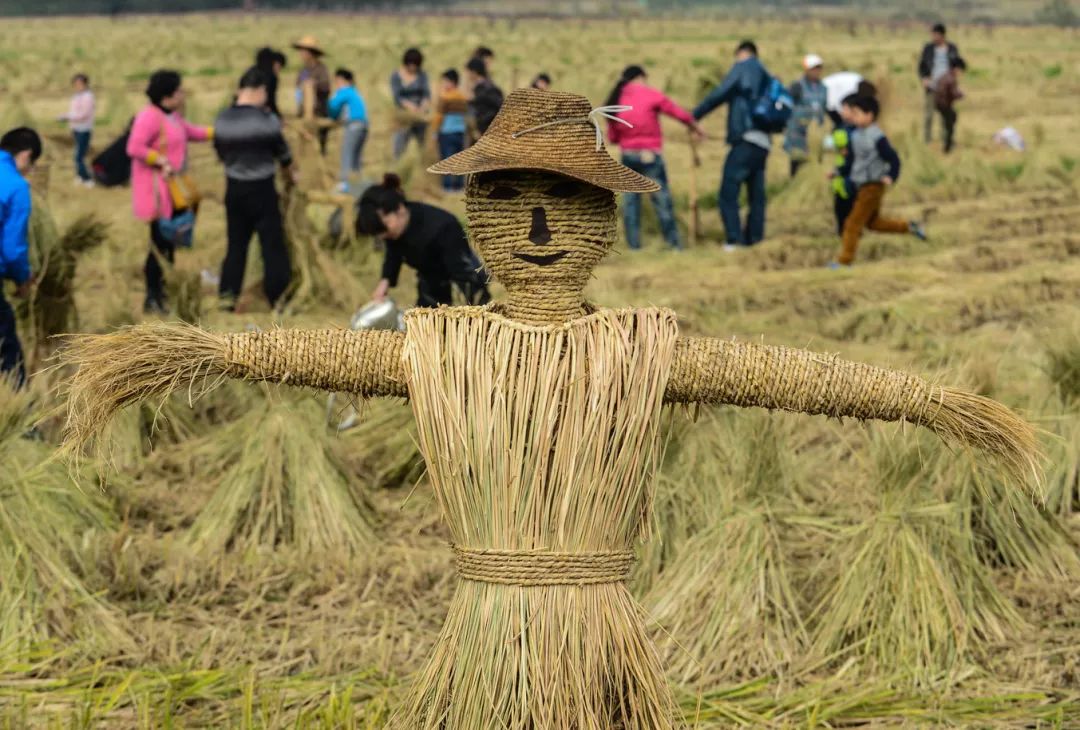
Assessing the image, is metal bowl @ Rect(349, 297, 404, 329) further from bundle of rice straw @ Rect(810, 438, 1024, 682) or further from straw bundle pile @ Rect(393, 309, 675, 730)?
straw bundle pile @ Rect(393, 309, 675, 730)

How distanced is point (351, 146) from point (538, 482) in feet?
35.2

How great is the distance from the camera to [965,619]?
192 inches

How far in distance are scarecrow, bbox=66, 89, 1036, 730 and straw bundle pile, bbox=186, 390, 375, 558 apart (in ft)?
8.46

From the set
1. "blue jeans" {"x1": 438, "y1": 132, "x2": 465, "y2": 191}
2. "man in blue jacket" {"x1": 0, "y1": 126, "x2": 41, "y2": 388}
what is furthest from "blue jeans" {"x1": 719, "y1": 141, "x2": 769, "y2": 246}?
"man in blue jacket" {"x1": 0, "y1": 126, "x2": 41, "y2": 388}

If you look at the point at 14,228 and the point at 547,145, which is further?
the point at 14,228

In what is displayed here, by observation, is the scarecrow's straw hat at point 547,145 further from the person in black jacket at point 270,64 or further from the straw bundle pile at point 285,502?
the person in black jacket at point 270,64

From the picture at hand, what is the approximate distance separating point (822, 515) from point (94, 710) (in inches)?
97.4

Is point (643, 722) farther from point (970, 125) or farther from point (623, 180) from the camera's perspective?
point (970, 125)

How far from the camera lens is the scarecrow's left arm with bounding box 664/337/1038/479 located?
3.21 meters

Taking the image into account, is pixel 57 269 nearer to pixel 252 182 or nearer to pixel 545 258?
pixel 252 182

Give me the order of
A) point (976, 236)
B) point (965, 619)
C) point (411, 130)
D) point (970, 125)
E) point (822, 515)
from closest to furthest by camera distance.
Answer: point (965, 619) → point (822, 515) → point (976, 236) → point (411, 130) → point (970, 125)

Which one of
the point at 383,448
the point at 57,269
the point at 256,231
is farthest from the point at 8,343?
the point at 256,231

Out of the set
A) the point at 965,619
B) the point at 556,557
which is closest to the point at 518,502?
the point at 556,557

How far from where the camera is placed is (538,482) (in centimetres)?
316
